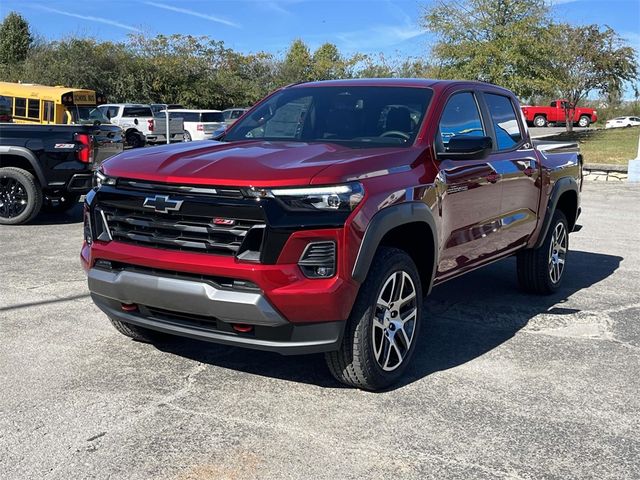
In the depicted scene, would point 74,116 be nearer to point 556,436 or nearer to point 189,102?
point 556,436

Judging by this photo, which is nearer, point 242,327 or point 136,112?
point 242,327

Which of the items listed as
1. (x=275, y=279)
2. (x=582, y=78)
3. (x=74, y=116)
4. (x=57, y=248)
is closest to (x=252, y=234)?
(x=275, y=279)

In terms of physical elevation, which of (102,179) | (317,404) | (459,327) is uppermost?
(102,179)

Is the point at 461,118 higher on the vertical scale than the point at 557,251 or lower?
higher

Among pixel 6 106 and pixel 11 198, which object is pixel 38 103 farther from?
pixel 11 198

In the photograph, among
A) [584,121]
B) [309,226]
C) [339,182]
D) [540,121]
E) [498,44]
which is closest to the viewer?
[309,226]

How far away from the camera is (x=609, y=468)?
318cm

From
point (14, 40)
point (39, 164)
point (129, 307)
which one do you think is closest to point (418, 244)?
point (129, 307)

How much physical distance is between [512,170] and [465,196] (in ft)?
2.98

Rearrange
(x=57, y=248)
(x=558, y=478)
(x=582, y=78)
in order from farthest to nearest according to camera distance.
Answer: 1. (x=582, y=78)
2. (x=57, y=248)
3. (x=558, y=478)

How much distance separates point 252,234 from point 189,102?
1677 inches

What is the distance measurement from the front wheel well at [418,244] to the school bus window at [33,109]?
52.3 ft

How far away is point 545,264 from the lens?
6133 millimetres

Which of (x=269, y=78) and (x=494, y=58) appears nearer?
(x=494, y=58)
